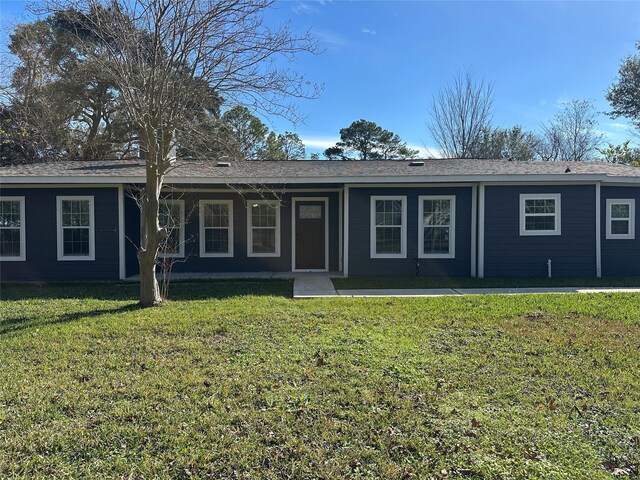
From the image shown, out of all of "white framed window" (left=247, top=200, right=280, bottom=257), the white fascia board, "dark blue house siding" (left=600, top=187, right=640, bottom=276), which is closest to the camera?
the white fascia board

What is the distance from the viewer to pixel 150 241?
7.39m

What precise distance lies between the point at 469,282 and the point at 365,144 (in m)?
26.3

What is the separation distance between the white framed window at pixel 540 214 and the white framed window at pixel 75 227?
11215 millimetres

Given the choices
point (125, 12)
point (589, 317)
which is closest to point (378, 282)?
point (589, 317)

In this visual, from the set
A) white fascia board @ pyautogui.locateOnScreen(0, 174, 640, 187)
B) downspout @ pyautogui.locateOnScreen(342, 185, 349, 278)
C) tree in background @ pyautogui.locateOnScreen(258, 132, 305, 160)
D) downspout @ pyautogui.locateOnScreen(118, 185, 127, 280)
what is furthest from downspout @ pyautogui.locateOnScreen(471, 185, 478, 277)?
tree in background @ pyautogui.locateOnScreen(258, 132, 305, 160)

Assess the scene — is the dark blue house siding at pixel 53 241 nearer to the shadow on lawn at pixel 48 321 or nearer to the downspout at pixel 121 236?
the downspout at pixel 121 236

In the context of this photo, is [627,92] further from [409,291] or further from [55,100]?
[55,100]

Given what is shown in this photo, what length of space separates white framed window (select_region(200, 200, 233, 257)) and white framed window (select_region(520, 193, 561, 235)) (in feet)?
26.2

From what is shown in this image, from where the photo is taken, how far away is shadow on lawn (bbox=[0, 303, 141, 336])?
5.90 metres

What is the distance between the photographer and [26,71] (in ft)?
48.5

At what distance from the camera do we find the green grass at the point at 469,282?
963 centimetres

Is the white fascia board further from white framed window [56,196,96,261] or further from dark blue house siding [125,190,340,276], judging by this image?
dark blue house siding [125,190,340,276]

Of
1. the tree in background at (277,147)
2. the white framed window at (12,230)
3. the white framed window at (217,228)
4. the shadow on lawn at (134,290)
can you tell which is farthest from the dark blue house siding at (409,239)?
the tree in background at (277,147)

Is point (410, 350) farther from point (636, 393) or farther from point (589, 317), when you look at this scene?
point (589, 317)
